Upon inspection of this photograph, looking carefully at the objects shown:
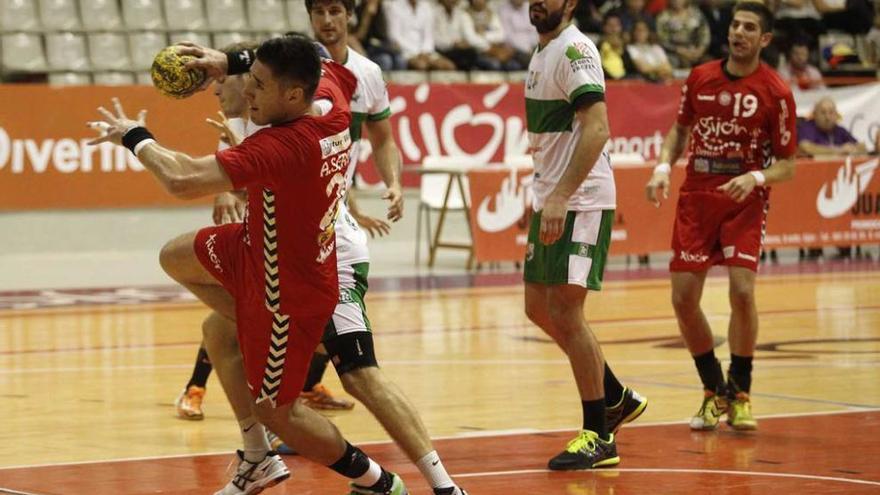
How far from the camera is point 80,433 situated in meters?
7.50

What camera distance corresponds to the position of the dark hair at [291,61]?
5.09 m

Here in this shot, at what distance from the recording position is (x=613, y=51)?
20219mm

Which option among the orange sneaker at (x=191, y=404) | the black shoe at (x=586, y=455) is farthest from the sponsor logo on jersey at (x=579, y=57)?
the orange sneaker at (x=191, y=404)

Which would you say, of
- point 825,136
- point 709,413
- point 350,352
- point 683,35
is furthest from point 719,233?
point 683,35

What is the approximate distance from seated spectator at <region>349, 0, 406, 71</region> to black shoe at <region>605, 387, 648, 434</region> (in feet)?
39.8

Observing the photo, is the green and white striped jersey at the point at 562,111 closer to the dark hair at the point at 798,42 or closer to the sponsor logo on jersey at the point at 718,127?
the sponsor logo on jersey at the point at 718,127

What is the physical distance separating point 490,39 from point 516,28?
0.52m

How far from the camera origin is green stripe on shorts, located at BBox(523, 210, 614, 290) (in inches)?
265

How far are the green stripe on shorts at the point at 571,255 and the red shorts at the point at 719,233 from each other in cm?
94

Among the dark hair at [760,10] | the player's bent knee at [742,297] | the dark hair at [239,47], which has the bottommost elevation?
the player's bent knee at [742,297]

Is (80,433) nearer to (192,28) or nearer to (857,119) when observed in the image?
(192,28)

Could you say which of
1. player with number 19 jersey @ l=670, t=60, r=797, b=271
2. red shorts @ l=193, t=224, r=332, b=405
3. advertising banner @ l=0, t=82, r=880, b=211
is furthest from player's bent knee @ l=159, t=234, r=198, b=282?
advertising banner @ l=0, t=82, r=880, b=211

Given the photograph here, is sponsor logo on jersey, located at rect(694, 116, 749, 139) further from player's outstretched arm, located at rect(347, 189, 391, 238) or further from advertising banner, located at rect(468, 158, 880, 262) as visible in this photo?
advertising banner, located at rect(468, 158, 880, 262)

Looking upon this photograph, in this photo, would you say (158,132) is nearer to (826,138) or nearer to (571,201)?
(826,138)
